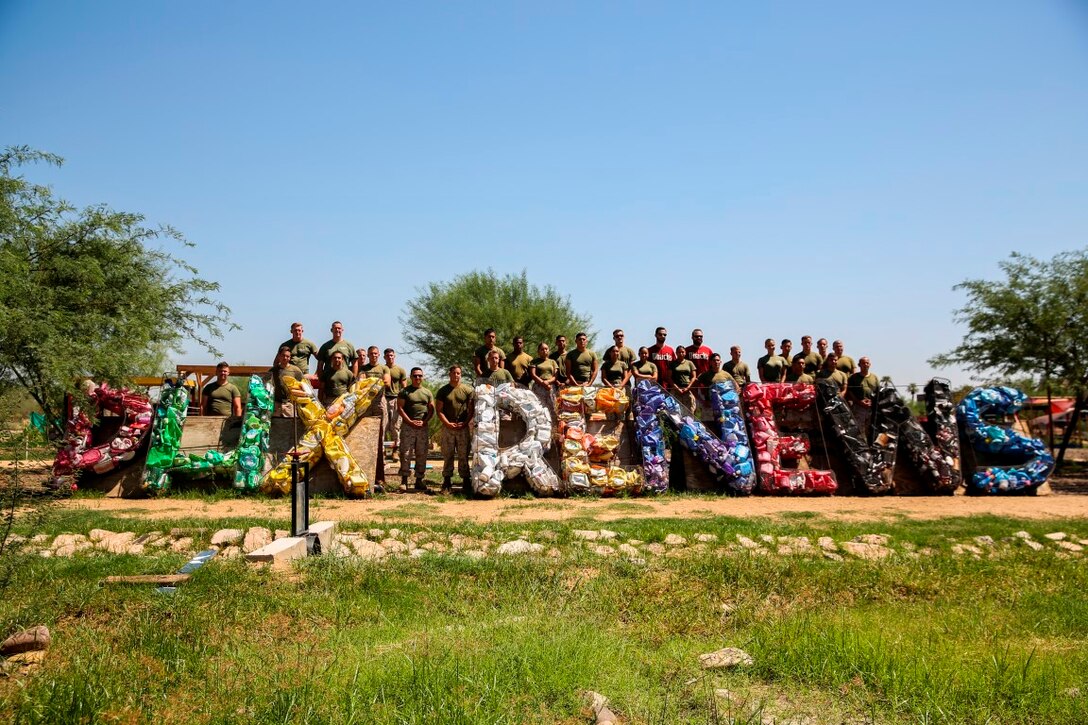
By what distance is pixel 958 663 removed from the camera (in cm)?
537

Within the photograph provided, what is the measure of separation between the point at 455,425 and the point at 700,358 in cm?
521

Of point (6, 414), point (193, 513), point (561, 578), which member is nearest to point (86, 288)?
point (193, 513)

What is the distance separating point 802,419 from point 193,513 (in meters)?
11.1

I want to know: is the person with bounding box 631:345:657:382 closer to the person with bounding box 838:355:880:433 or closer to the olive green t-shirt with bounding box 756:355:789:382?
the olive green t-shirt with bounding box 756:355:789:382

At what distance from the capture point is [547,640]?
5.50 metres

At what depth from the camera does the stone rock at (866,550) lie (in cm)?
983

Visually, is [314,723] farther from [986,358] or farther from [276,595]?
[986,358]

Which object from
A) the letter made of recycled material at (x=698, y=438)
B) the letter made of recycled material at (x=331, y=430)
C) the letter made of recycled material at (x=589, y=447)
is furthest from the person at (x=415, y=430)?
the letter made of recycled material at (x=698, y=438)

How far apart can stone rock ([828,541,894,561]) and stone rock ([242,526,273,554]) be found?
7056mm

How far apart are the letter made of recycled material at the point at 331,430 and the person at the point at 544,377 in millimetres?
2847

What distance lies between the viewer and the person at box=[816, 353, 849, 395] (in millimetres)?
16516

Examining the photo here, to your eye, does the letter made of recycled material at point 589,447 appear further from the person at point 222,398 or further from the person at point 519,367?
the person at point 222,398

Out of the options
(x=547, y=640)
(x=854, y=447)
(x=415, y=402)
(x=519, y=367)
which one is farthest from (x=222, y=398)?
(x=854, y=447)

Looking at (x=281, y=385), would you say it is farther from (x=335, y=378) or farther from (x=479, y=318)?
(x=479, y=318)
